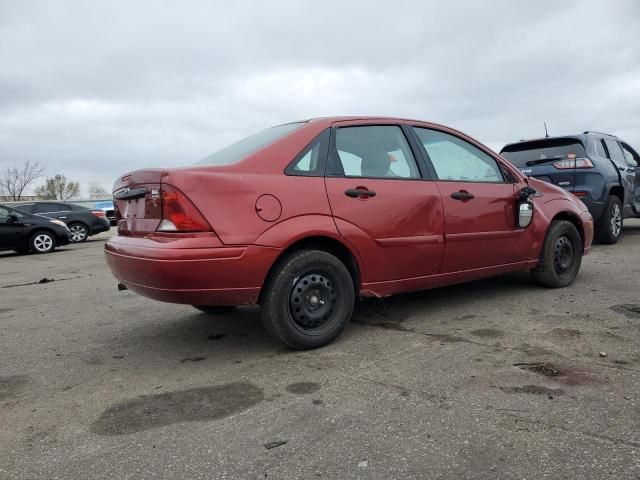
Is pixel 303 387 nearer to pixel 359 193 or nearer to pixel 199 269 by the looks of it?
pixel 199 269

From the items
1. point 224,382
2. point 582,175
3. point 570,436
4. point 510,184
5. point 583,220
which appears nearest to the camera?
point 570,436

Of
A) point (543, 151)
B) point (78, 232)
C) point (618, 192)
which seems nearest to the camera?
point (543, 151)

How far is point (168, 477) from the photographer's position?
2000 mm

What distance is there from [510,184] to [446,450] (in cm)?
310

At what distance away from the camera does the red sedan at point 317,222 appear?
3.08 metres

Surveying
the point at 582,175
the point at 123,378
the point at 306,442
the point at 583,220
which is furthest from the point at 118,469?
the point at 582,175

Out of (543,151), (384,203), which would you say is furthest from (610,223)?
(384,203)

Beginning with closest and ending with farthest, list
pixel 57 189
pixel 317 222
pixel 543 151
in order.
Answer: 1. pixel 317 222
2. pixel 543 151
3. pixel 57 189

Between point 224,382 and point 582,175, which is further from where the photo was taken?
point 582,175

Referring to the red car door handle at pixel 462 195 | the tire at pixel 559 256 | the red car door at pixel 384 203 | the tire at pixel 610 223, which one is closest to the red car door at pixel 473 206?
the red car door handle at pixel 462 195

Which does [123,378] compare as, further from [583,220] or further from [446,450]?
[583,220]

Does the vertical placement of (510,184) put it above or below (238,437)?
above

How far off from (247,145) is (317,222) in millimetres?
874

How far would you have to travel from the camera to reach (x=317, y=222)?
3348 millimetres
